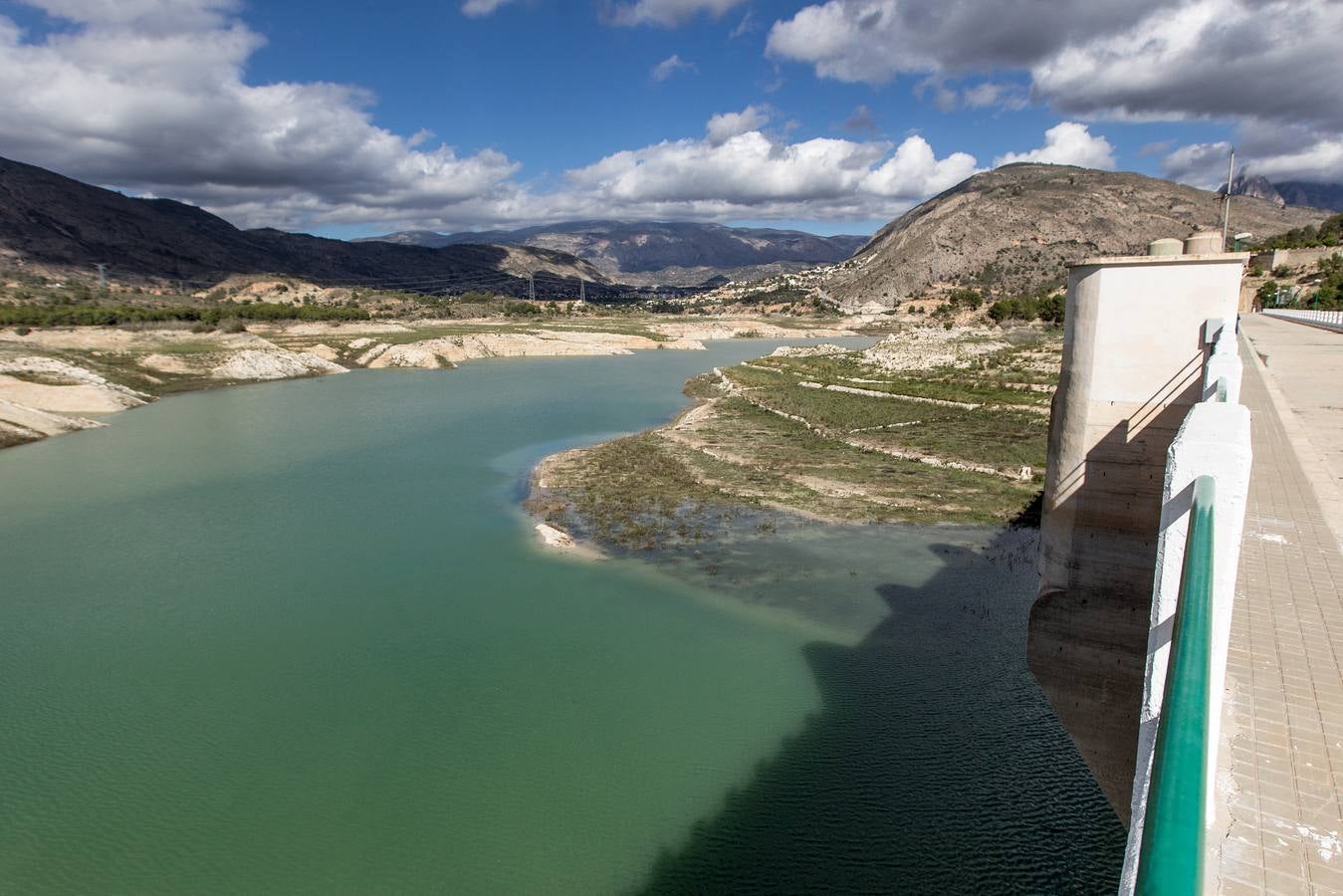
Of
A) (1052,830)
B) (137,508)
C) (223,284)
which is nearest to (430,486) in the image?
(137,508)

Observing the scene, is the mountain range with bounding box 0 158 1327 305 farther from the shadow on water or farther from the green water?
the shadow on water

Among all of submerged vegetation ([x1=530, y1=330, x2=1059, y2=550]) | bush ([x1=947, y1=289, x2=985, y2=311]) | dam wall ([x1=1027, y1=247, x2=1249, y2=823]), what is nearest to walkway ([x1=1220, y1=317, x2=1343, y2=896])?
dam wall ([x1=1027, y1=247, x2=1249, y2=823])

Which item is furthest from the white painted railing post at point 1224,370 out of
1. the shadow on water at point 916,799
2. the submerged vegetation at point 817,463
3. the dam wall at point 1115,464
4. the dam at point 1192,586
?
the submerged vegetation at point 817,463

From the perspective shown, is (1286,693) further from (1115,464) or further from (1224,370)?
(1115,464)

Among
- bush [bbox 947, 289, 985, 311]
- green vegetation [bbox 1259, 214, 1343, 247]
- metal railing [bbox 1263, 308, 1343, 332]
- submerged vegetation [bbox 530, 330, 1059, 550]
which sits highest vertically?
green vegetation [bbox 1259, 214, 1343, 247]

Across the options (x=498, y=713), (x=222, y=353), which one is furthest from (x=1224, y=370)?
(x=222, y=353)
